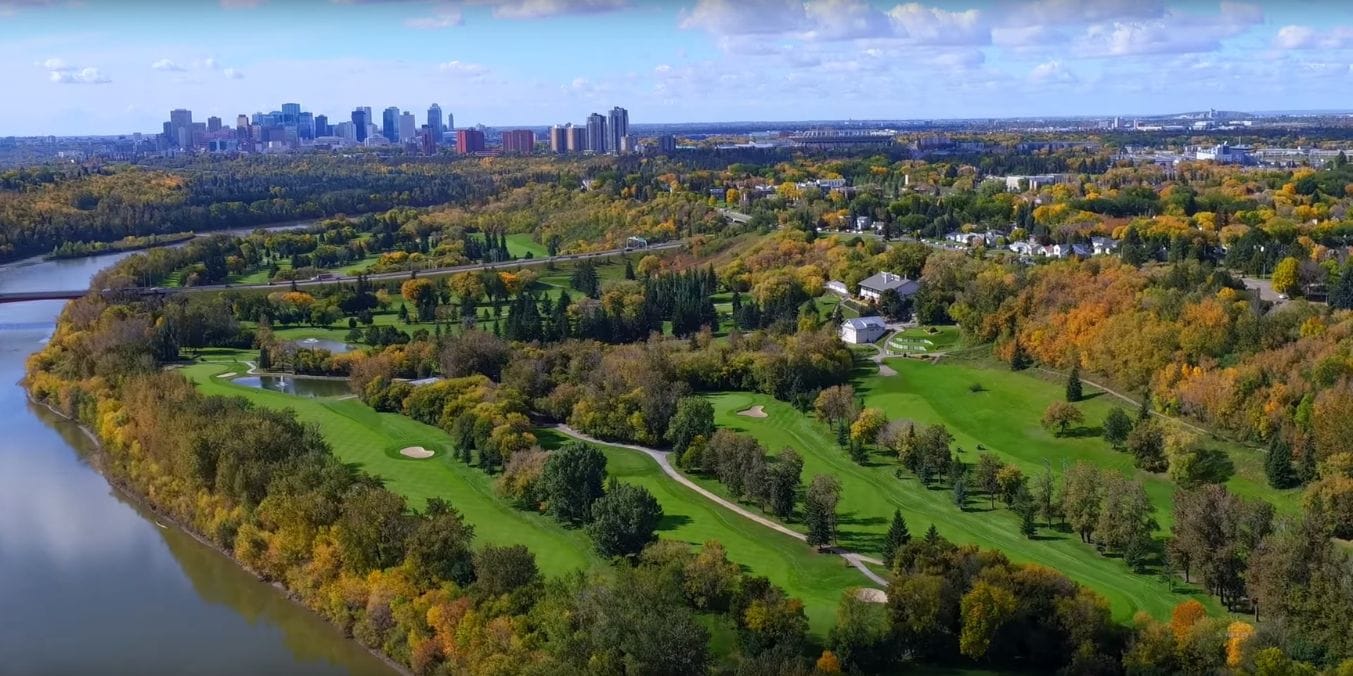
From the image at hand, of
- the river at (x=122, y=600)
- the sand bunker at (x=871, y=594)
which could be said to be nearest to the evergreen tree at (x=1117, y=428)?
the sand bunker at (x=871, y=594)

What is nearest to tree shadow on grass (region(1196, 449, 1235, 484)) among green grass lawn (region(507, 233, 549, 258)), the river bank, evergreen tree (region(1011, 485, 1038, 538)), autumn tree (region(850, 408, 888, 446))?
evergreen tree (region(1011, 485, 1038, 538))

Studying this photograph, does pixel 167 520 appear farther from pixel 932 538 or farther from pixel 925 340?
pixel 925 340

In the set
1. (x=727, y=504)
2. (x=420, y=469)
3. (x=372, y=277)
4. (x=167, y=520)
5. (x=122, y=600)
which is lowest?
(x=122, y=600)

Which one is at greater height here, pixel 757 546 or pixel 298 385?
pixel 298 385

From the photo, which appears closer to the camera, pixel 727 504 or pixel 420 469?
pixel 727 504

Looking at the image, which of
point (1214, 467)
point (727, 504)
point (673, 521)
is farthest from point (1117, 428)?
point (673, 521)

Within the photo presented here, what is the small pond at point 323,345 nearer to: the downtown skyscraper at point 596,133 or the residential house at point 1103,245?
the residential house at point 1103,245

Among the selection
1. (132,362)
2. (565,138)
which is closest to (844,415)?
(132,362)
